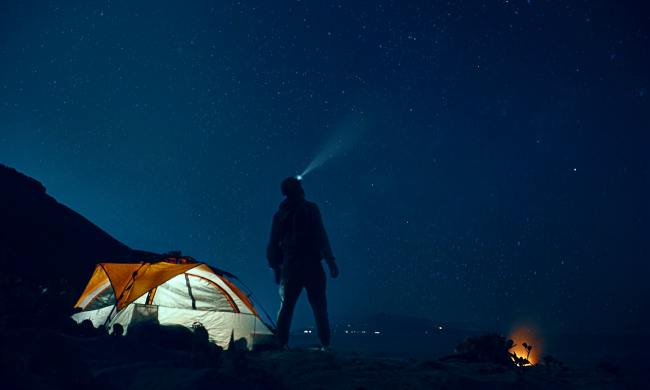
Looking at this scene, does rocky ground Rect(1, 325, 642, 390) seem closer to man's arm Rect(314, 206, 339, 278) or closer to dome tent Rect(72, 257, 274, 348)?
dome tent Rect(72, 257, 274, 348)

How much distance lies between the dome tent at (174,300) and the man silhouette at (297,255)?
1.51m

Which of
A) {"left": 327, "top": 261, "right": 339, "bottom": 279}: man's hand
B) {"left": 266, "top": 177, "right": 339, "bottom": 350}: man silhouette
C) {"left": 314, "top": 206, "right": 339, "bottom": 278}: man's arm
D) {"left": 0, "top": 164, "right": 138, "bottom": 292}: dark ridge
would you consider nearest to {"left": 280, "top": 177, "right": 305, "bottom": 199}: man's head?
{"left": 266, "top": 177, "right": 339, "bottom": 350}: man silhouette

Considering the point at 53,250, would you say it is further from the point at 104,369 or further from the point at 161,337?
the point at 104,369

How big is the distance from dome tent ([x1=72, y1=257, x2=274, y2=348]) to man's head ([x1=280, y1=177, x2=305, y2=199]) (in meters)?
3.09

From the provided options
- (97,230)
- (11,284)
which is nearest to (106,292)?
(11,284)

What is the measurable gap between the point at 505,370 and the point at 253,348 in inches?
199

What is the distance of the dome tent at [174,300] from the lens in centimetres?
830

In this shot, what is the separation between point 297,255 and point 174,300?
4.16 meters

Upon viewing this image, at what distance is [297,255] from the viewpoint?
308 inches

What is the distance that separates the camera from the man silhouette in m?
7.77

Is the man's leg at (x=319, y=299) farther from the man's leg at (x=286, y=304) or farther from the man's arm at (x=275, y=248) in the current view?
the man's arm at (x=275, y=248)

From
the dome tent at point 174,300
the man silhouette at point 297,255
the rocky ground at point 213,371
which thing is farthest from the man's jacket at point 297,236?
the dome tent at point 174,300

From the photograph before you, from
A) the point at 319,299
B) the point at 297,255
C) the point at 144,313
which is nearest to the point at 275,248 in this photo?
the point at 297,255

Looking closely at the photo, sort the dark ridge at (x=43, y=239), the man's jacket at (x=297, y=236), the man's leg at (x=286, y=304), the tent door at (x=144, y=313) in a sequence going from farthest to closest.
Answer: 1. the dark ridge at (x=43, y=239)
2. the tent door at (x=144, y=313)
3. the man's jacket at (x=297, y=236)
4. the man's leg at (x=286, y=304)
